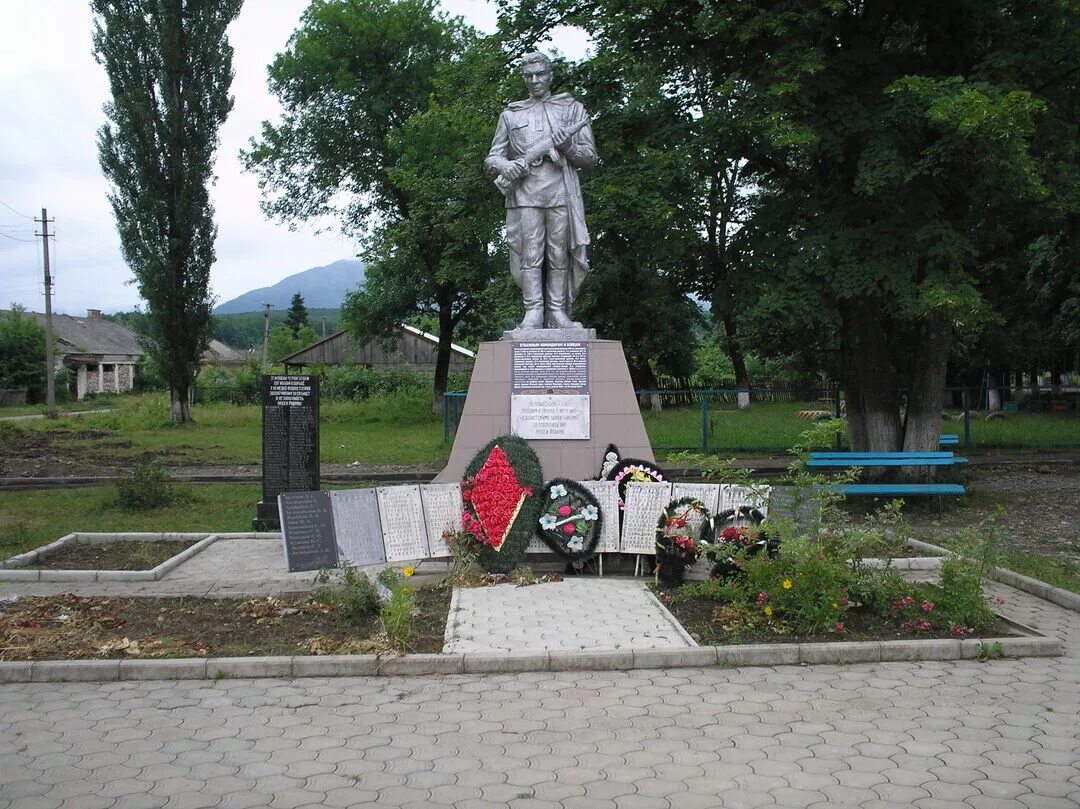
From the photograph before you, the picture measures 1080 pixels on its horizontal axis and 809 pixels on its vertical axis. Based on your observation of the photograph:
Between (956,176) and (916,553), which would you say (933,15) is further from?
(916,553)

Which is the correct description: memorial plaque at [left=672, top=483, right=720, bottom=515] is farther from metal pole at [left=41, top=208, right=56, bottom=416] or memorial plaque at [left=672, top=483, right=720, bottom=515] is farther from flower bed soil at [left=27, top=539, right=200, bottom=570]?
metal pole at [left=41, top=208, right=56, bottom=416]

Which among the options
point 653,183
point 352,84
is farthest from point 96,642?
point 352,84

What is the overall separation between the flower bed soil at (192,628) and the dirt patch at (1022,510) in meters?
5.61

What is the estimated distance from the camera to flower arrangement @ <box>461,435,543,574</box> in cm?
824

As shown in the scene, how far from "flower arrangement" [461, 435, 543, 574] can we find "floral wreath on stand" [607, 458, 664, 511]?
27.2 inches

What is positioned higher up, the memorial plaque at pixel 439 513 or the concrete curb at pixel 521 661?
the memorial plaque at pixel 439 513

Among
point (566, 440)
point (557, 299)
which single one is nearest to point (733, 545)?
point (566, 440)

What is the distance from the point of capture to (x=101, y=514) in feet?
40.3

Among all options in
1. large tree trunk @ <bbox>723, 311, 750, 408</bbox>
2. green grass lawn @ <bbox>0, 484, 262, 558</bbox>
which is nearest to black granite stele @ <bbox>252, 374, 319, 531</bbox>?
green grass lawn @ <bbox>0, 484, 262, 558</bbox>

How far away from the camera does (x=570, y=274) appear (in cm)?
996

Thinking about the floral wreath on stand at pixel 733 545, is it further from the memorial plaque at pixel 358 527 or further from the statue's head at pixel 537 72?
the statue's head at pixel 537 72

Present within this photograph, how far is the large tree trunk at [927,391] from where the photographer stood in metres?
13.1

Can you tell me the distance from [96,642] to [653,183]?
9122 mm

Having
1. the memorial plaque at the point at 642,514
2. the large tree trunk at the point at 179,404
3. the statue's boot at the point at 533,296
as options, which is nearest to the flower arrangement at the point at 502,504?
the memorial plaque at the point at 642,514
